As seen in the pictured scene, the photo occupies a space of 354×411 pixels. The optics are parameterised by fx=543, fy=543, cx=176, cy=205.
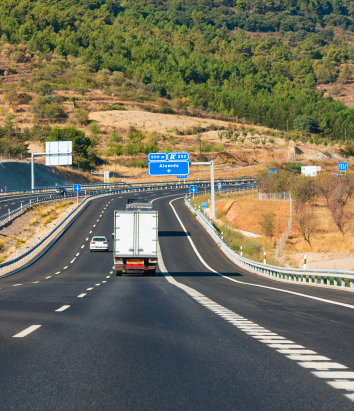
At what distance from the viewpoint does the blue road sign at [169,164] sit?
53375mm

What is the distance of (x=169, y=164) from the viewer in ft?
176

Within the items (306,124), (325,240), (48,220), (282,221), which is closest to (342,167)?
(282,221)

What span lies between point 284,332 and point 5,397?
515 centimetres

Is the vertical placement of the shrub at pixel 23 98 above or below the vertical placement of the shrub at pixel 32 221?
above

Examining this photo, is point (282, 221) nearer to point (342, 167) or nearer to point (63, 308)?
point (342, 167)

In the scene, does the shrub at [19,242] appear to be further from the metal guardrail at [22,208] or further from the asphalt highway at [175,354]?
the asphalt highway at [175,354]

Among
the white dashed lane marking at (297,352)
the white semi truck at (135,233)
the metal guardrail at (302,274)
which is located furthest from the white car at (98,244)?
the white dashed lane marking at (297,352)

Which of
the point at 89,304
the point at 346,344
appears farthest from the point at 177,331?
the point at 89,304

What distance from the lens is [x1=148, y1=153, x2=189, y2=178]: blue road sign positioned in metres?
53.4

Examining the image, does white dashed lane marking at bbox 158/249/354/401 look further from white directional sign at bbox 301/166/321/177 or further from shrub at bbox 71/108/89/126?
shrub at bbox 71/108/89/126

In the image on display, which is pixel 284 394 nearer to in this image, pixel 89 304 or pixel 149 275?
pixel 89 304

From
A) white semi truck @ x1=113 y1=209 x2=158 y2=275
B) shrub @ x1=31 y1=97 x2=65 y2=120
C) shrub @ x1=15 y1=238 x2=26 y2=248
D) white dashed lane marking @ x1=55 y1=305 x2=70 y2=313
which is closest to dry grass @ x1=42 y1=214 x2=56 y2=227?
shrub @ x1=15 y1=238 x2=26 y2=248

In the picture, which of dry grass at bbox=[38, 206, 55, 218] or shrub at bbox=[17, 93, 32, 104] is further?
shrub at bbox=[17, 93, 32, 104]

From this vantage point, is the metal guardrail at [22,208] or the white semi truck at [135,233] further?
the metal guardrail at [22,208]
